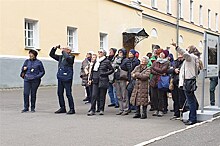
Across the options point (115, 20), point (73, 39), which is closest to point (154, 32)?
point (115, 20)

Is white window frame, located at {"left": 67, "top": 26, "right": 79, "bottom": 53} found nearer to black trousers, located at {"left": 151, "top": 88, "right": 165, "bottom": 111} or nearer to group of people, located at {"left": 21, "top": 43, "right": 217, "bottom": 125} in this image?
group of people, located at {"left": 21, "top": 43, "right": 217, "bottom": 125}

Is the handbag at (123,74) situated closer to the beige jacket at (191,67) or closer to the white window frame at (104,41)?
the beige jacket at (191,67)

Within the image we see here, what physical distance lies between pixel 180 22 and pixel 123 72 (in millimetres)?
29391

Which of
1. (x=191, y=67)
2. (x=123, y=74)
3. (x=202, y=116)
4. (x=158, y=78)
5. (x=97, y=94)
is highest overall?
(x=191, y=67)

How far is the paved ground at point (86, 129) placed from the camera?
7906mm

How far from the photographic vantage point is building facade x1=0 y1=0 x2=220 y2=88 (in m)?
19.5

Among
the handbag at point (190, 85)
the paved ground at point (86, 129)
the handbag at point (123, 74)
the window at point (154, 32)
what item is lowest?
the paved ground at point (86, 129)

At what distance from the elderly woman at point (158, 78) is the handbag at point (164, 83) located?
0.32ft

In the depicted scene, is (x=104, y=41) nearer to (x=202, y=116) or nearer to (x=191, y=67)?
(x=202, y=116)

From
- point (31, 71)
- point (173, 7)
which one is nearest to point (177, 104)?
point (31, 71)

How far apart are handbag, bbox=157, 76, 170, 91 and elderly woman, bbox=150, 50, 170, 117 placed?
0.10m

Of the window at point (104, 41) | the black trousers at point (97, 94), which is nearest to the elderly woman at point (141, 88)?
the black trousers at point (97, 94)

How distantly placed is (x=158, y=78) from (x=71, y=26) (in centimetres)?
1282

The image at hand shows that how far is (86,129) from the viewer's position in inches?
366
